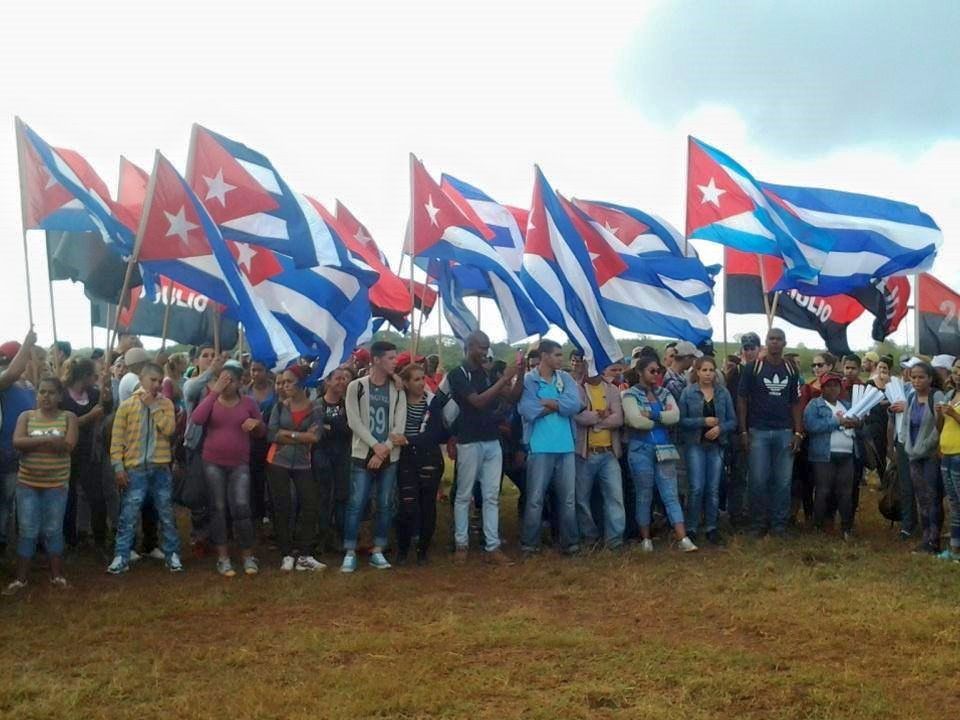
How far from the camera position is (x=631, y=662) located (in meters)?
6.04

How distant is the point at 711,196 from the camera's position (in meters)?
12.4

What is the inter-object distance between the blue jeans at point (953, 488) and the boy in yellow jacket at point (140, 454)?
6.90 metres

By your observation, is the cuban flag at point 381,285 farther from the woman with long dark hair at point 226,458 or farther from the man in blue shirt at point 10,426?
the man in blue shirt at point 10,426

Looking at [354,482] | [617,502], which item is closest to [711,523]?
[617,502]

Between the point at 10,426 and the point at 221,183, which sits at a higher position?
the point at 221,183

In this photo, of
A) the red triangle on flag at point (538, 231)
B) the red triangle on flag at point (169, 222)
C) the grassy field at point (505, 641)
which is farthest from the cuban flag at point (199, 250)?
the red triangle on flag at point (538, 231)

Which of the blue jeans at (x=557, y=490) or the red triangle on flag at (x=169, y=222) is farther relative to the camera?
the blue jeans at (x=557, y=490)

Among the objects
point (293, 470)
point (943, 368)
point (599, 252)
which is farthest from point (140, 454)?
point (943, 368)

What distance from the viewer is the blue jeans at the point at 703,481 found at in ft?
32.7

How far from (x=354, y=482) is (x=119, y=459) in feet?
6.66

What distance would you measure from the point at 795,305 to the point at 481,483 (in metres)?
7.67

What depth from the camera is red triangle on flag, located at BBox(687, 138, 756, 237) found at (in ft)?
40.2

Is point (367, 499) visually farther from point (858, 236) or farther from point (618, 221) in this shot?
point (858, 236)

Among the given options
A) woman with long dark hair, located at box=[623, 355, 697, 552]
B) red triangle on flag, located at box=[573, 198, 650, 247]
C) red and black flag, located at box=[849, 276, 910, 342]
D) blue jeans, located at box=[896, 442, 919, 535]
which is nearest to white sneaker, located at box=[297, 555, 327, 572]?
woman with long dark hair, located at box=[623, 355, 697, 552]
